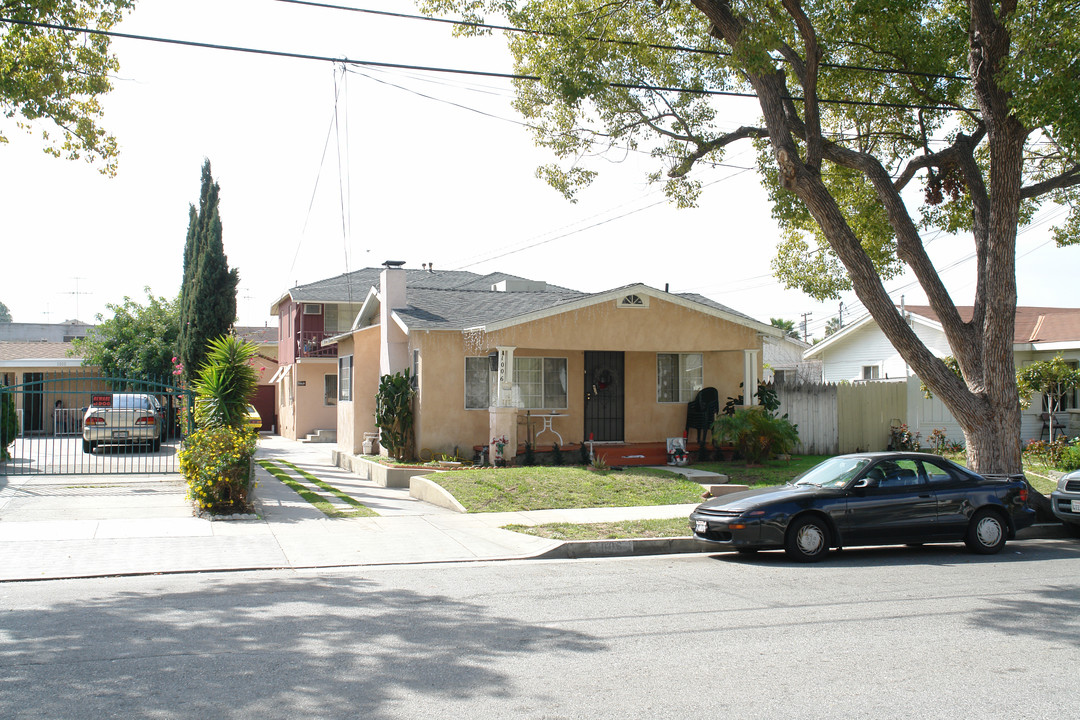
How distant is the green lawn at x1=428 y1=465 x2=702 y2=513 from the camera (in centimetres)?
1422

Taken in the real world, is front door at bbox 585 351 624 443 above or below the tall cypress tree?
below

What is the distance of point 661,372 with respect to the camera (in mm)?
20828

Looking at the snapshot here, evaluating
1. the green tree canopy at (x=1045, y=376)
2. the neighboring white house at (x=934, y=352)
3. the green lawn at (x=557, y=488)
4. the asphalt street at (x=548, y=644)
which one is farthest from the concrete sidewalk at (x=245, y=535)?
the neighboring white house at (x=934, y=352)

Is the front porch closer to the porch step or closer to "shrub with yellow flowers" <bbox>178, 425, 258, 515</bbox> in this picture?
"shrub with yellow flowers" <bbox>178, 425, 258, 515</bbox>

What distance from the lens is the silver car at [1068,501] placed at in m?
11.8

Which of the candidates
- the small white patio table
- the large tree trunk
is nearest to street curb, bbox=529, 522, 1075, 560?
the large tree trunk

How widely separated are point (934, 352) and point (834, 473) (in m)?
17.2

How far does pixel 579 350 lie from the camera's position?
19391mm

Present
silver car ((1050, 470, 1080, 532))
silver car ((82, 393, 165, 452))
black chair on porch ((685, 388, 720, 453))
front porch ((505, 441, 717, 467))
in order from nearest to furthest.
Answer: silver car ((1050, 470, 1080, 532)), front porch ((505, 441, 717, 467)), black chair on porch ((685, 388, 720, 453)), silver car ((82, 393, 165, 452))

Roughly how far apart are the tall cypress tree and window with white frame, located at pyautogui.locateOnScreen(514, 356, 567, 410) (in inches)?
301

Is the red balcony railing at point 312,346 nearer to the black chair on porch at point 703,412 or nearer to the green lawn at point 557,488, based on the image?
the black chair on porch at point 703,412

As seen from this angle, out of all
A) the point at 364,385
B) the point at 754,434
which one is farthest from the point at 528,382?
the point at 754,434

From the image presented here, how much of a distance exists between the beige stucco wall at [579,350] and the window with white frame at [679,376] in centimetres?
25

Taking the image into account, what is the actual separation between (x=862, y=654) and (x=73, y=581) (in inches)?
300
